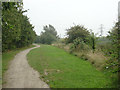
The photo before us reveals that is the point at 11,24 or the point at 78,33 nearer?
the point at 11,24

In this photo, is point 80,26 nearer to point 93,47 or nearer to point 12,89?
point 93,47

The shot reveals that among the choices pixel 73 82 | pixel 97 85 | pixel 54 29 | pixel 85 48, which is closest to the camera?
pixel 97 85

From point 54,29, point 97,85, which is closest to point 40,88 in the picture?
point 97,85

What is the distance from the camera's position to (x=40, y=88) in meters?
4.39

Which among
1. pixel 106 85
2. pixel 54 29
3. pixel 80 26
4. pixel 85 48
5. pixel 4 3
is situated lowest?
pixel 106 85

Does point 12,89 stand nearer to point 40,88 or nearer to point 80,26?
point 40,88

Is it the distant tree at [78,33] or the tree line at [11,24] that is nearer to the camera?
the tree line at [11,24]

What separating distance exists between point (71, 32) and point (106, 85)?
635 inches

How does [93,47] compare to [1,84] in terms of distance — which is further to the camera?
[93,47]

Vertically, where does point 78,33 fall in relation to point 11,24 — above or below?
below

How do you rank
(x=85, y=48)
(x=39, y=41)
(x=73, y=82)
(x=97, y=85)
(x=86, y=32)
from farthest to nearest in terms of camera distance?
1. (x=39, y=41)
2. (x=86, y=32)
3. (x=85, y=48)
4. (x=73, y=82)
5. (x=97, y=85)

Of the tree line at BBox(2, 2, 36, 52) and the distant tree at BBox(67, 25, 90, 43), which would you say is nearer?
the tree line at BBox(2, 2, 36, 52)

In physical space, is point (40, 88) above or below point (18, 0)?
below

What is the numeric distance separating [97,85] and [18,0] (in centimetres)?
588
